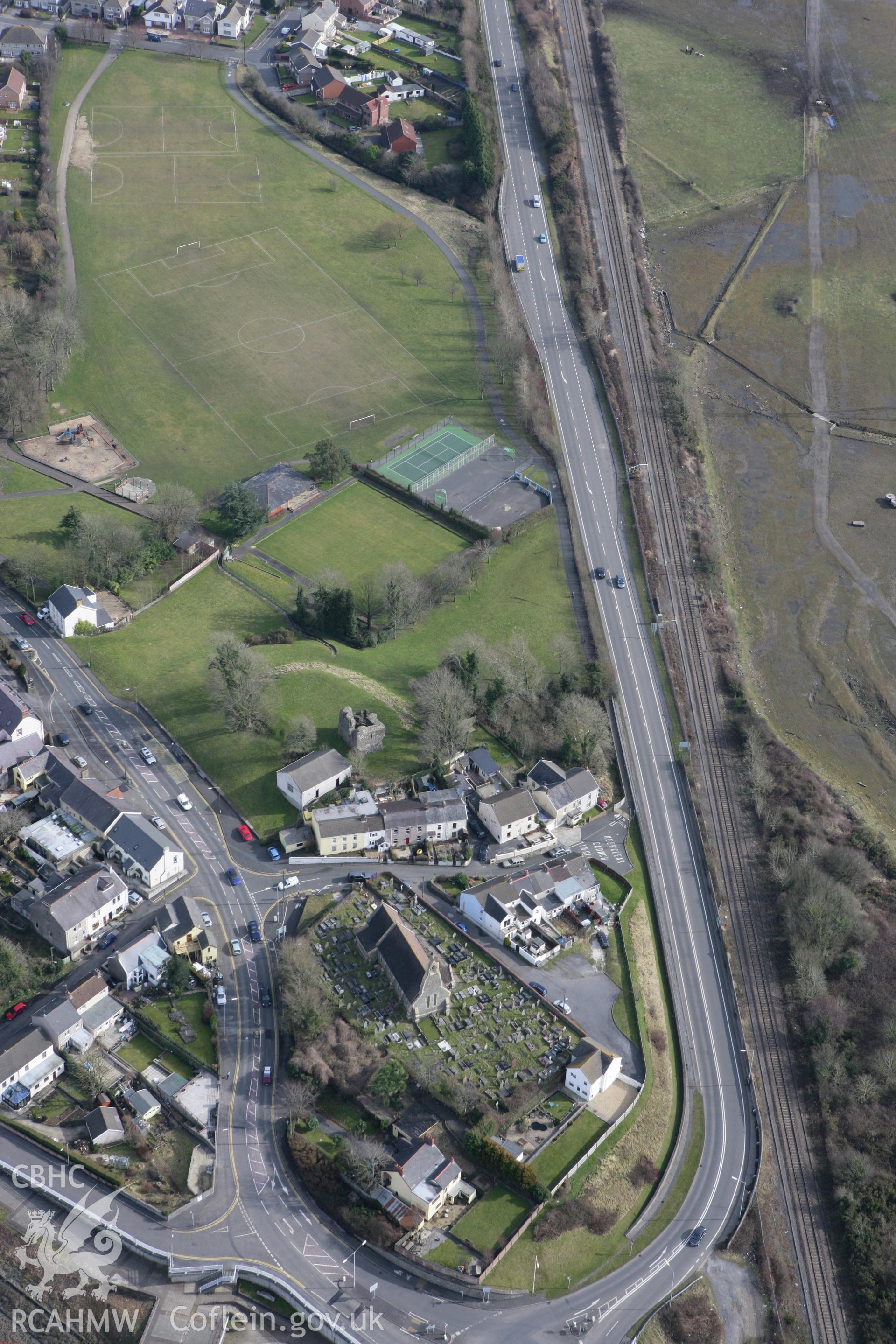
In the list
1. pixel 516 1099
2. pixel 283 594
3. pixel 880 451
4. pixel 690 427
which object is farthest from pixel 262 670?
pixel 880 451

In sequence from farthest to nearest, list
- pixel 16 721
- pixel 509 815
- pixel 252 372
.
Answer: pixel 252 372
pixel 16 721
pixel 509 815

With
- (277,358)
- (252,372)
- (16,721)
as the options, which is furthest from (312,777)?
(277,358)

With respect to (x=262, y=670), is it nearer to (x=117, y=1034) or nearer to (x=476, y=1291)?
(x=117, y=1034)

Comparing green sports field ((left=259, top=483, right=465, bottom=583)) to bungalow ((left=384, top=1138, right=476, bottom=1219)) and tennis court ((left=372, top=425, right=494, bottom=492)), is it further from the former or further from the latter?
bungalow ((left=384, top=1138, right=476, bottom=1219))

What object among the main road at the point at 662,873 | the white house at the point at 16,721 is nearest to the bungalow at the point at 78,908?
the white house at the point at 16,721

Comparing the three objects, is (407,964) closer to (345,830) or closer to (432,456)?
(345,830)

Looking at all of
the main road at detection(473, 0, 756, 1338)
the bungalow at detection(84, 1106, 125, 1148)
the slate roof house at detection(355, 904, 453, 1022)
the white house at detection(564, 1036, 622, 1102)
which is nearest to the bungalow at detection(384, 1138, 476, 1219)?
the white house at detection(564, 1036, 622, 1102)
